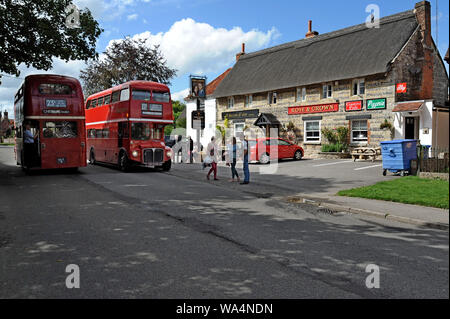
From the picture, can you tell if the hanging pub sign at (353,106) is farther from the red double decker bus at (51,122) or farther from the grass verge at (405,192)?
the red double decker bus at (51,122)

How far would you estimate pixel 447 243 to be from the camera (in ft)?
4.02

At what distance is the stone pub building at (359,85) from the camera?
2281 centimetres

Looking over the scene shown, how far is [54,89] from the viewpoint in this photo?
15906mm

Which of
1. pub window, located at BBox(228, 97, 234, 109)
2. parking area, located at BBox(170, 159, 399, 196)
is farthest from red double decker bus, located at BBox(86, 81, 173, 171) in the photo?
pub window, located at BBox(228, 97, 234, 109)

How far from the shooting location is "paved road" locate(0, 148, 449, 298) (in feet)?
13.2

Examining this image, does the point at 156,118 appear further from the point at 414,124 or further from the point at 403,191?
the point at 414,124

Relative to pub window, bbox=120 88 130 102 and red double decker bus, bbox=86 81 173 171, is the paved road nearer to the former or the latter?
red double decker bus, bbox=86 81 173 171

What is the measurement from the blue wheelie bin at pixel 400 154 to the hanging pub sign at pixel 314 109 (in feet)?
37.7

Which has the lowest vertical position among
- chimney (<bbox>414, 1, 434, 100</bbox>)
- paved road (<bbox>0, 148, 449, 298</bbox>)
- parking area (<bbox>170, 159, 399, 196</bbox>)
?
paved road (<bbox>0, 148, 449, 298</bbox>)

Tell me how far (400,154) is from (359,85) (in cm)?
1168

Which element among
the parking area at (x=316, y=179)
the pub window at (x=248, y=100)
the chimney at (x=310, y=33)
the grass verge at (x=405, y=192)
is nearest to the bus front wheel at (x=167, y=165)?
the parking area at (x=316, y=179)

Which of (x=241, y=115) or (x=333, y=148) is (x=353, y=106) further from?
(x=241, y=115)

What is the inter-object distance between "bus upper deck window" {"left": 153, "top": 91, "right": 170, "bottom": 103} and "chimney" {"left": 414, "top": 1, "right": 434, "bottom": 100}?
1758 cm

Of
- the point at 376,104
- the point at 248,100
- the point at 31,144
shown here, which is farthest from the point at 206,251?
the point at 248,100
